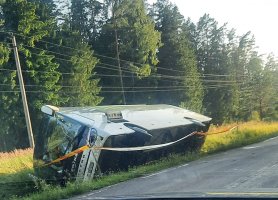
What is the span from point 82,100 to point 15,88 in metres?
7.48

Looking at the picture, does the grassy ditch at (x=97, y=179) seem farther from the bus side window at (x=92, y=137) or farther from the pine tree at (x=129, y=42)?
the pine tree at (x=129, y=42)

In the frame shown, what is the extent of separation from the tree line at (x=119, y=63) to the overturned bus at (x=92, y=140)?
79.5 ft

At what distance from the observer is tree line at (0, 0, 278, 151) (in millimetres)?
40281

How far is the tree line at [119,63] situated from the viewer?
4028cm

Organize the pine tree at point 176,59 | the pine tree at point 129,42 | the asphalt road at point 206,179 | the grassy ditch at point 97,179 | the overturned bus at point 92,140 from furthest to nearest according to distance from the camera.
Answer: the pine tree at point 176,59, the pine tree at point 129,42, the overturned bus at point 92,140, the grassy ditch at point 97,179, the asphalt road at point 206,179

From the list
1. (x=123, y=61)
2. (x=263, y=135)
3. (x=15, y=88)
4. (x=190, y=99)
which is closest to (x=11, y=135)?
(x=15, y=88)

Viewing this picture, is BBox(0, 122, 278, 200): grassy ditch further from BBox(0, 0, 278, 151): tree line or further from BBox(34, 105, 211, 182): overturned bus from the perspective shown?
BBox(0, 0, 278, 151): tree line

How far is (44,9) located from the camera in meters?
44.7

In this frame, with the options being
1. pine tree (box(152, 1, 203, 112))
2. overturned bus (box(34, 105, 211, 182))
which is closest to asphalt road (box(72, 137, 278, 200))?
overturned bus (box(34, 105, 211, 182))

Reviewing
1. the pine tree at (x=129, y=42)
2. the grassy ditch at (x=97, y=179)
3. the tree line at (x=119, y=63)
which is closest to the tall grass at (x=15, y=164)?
the grassy ditch at (x=97, y=179)

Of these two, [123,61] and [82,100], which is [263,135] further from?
[123,61]

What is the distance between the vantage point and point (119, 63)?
5184 cm

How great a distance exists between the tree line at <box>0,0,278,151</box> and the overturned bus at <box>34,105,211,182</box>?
24236 millimetres

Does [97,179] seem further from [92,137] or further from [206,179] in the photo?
[206,179]
